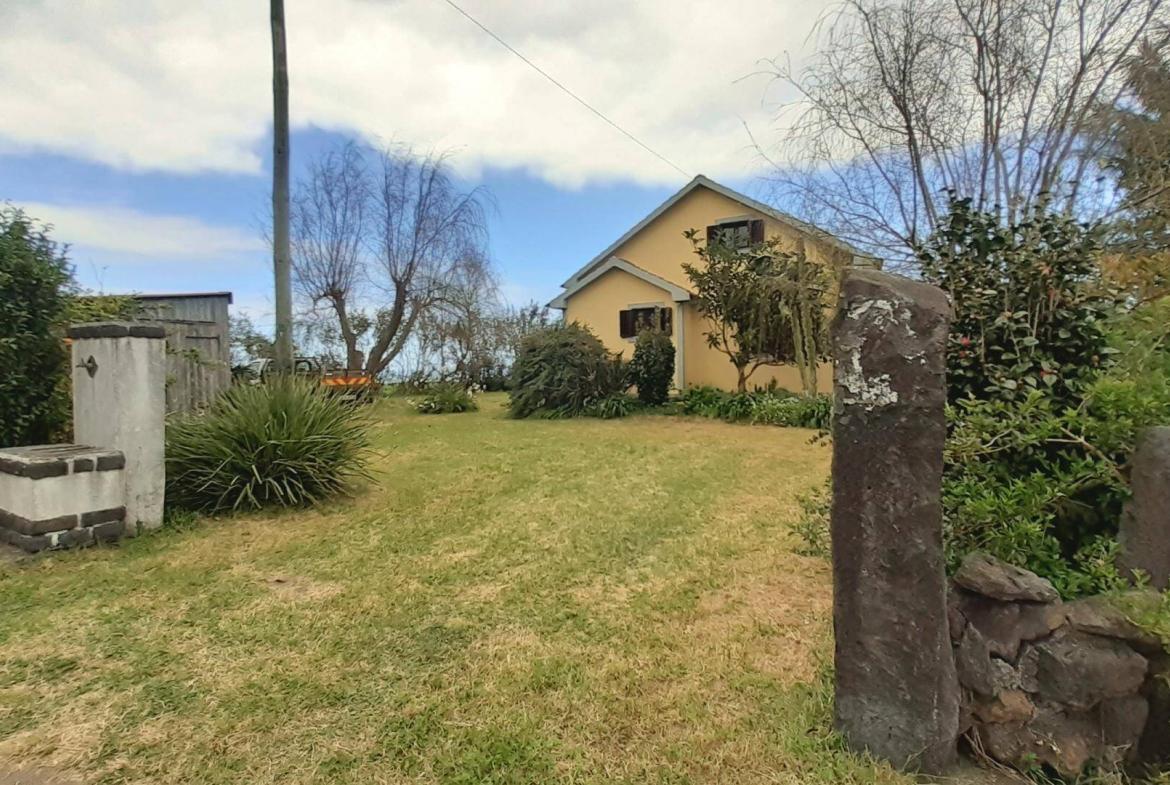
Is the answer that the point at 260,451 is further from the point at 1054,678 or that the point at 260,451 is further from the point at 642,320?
the point at 642,320

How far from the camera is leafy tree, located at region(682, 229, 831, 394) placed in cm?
1138

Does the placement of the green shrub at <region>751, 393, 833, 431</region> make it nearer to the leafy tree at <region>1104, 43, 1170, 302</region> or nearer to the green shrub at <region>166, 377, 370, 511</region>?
the leafy tree at <region>1104, 43, 1170, 302</region>

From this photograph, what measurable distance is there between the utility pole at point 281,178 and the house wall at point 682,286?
971cm

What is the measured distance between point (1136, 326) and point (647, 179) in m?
12.8

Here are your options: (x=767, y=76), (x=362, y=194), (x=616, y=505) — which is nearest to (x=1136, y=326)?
(x=616, y=505)

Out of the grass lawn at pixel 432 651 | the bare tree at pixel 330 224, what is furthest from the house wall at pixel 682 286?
the grass lawn at pixel 432 651

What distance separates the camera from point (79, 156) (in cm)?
812

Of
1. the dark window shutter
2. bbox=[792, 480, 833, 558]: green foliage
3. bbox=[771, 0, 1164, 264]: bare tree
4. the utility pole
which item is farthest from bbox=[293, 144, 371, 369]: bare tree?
bbox=[792, 480, 833, 558]: green foliage

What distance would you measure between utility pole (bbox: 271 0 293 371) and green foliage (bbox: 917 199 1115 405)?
20.9ft

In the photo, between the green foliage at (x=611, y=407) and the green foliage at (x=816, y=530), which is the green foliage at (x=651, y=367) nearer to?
the green foliage at (x=611, y=407)

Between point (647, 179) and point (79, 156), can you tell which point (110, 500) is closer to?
point (79, 156)

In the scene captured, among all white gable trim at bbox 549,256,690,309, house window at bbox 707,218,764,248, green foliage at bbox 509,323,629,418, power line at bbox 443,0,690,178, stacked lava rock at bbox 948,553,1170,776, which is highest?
power line at bbox 443,0,690,178

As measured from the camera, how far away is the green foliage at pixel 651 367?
1363 centimetres

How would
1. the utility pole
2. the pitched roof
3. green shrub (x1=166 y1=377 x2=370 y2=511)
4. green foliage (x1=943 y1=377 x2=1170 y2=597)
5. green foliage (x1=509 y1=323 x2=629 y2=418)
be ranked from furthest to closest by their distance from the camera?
the pitched roof
green foliage (x1=509 y1=323 x2=629 y2=418)
the utility pole
green shrub (x1=166 y1=377 x2=370 y2=511)
green foliage (x1=943 y1=377 x2=1170 y2=597)
